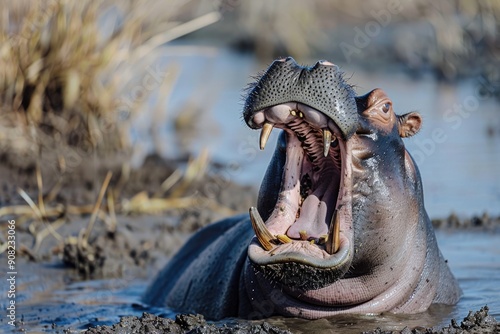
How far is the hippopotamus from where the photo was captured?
4.14 meters

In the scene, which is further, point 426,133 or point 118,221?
point 426,133

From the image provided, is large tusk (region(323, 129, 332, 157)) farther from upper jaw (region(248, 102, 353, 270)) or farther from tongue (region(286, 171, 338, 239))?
tongue (region(286, 171, 338, 239))

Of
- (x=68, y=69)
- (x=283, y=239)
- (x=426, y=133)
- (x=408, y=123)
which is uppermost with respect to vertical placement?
(x=68, y=69)

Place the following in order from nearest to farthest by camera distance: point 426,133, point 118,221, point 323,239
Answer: point 323,239 → point 118,221 → point 426,133

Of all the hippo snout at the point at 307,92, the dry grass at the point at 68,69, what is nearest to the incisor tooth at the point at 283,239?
the hippo snout at the point at 307,92

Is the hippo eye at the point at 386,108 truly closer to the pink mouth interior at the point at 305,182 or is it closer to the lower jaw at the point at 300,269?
the pink mouth interior at the point at 305,182

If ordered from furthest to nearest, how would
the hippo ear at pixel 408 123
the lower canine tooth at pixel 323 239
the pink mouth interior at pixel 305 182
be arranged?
the hippo ear at pixel 408 123, the pink mouth interior at pixel 305 182, the lower canine tooth at pixel 323 239

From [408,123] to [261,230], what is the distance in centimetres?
109

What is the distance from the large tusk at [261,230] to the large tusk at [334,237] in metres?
0.24

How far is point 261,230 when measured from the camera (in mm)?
4156

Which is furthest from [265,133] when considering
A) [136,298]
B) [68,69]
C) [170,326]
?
[68,69]

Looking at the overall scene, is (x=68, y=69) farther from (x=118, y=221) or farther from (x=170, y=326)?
(x=170, y=326)

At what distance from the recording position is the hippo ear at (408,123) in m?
4.82

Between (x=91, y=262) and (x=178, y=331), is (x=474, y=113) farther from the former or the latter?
(x=178, y=331)
